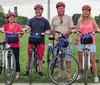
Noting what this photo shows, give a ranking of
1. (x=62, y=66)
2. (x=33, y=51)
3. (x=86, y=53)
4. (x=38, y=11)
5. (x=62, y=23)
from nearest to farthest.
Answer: (x=86, y=53), (x=62, y=66), (x=33, y=51), (x=62, y=23), (x=38, y=11)

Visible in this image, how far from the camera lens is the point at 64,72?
28.2 feet

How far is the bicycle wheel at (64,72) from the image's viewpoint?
8391mm

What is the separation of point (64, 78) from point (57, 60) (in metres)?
0.50

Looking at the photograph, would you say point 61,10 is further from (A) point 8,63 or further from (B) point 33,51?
(A) point 8,63

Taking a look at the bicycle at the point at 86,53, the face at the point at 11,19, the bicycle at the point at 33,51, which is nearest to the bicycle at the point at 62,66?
the bicycle at the point at 86,53

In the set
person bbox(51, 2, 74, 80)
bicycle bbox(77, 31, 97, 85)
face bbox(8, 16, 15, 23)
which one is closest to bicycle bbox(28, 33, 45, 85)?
person bbox(51, 2, 74, 80)

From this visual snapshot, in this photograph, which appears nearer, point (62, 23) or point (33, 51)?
point (33, 51)

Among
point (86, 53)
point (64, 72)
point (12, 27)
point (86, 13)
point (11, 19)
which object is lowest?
point (64, 72)

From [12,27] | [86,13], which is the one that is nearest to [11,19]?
[12,27]

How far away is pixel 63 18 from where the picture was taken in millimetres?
8820

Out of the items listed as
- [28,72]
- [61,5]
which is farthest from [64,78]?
[61,5]

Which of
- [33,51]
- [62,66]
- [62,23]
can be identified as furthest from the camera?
[62,23]

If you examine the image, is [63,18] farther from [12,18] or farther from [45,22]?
[12,18]

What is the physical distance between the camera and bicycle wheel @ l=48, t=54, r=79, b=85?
839 cm
